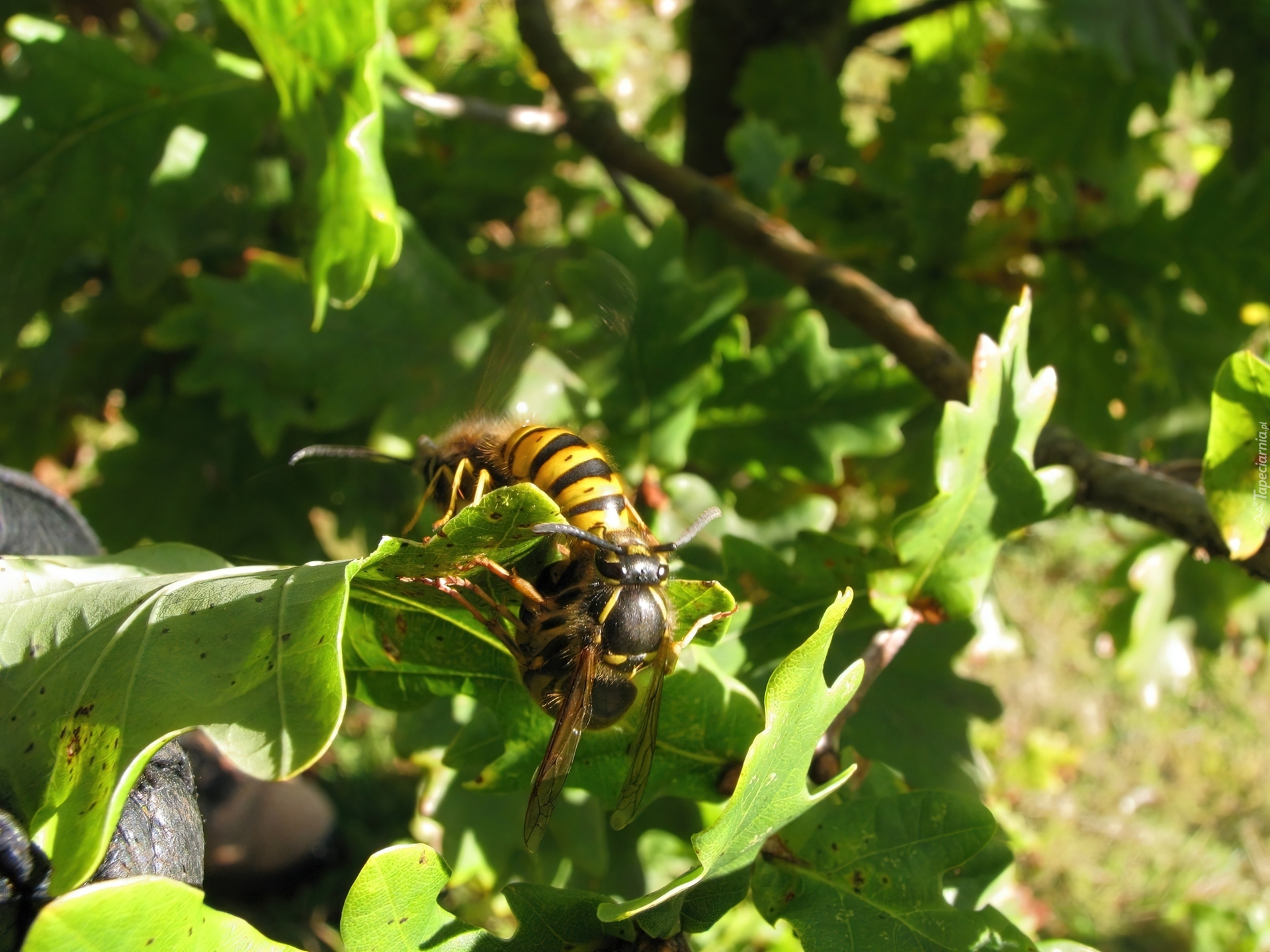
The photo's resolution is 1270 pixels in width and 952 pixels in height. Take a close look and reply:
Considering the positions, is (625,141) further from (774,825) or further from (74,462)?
(74,462)

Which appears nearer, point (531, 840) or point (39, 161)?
point (531, 840)

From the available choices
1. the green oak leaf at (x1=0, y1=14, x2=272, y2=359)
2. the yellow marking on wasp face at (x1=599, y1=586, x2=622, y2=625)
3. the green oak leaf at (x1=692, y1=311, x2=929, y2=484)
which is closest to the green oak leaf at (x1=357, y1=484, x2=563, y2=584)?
the yellow marking on wasp face at (x1=599, y1=586, x2=622, y2=625)

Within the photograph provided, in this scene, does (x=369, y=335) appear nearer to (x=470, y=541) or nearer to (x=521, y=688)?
(x=521, y=688)

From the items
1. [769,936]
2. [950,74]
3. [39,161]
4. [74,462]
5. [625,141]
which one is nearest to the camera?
[39,161]

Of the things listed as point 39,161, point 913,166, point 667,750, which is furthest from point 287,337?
Answer: point 913,166

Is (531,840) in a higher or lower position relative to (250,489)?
higher

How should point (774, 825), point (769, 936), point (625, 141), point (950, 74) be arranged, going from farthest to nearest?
point (950, 74), point (769, 936), point (625, 141), point (774, 825)

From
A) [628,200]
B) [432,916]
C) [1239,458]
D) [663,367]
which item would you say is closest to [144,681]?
[432,916]

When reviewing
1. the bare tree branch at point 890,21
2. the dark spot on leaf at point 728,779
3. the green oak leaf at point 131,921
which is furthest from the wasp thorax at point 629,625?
the bare tree branch at point 890,21

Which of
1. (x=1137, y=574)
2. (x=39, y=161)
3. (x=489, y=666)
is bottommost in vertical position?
(x=1137, y=574)
